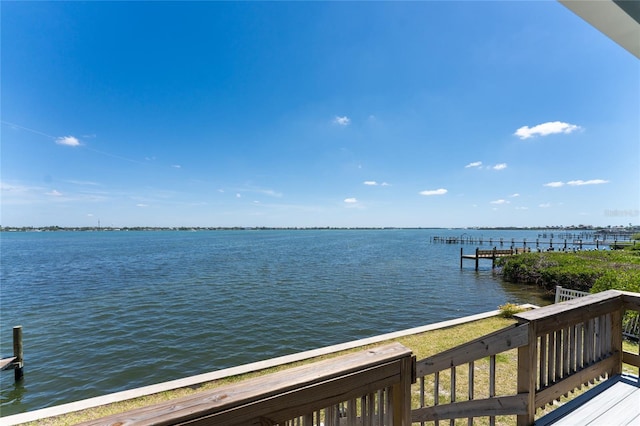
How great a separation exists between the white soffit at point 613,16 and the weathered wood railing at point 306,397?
2.88 metres

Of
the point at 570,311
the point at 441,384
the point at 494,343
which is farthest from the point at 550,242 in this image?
the point at 494,343

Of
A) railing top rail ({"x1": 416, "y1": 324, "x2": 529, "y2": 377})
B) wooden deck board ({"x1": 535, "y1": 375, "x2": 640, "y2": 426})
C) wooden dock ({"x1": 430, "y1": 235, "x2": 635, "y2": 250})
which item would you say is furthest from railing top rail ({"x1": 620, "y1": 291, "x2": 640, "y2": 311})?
wooden dock ({"x1": 430, "y1": 235, "x2": 635, "y2": 250})

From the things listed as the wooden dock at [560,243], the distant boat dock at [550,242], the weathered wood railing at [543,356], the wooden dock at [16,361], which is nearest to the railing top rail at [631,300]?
the weathered wood railing at [543,356]

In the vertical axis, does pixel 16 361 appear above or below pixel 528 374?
below

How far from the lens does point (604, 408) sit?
270 cm

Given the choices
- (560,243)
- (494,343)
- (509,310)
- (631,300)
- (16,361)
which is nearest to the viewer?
(494,343)

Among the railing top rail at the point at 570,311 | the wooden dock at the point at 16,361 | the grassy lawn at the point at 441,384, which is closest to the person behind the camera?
the railing top rail at the point at 570,311

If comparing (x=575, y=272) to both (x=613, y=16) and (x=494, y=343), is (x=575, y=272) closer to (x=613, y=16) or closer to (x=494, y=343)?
(x=613, y=16)

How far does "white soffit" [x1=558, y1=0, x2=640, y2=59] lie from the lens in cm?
224

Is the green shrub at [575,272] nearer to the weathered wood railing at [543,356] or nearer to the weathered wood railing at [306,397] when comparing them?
the weathered wood railing at [543,356]

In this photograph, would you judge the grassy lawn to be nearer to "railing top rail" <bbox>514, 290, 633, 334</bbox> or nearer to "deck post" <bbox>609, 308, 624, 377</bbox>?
"deck post" <bbox>609, 308, 624, 377</bbox>

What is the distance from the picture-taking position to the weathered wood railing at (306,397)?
39.1 inches

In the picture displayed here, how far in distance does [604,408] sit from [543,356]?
0.81m

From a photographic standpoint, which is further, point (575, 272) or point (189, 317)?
point (575, 272)
